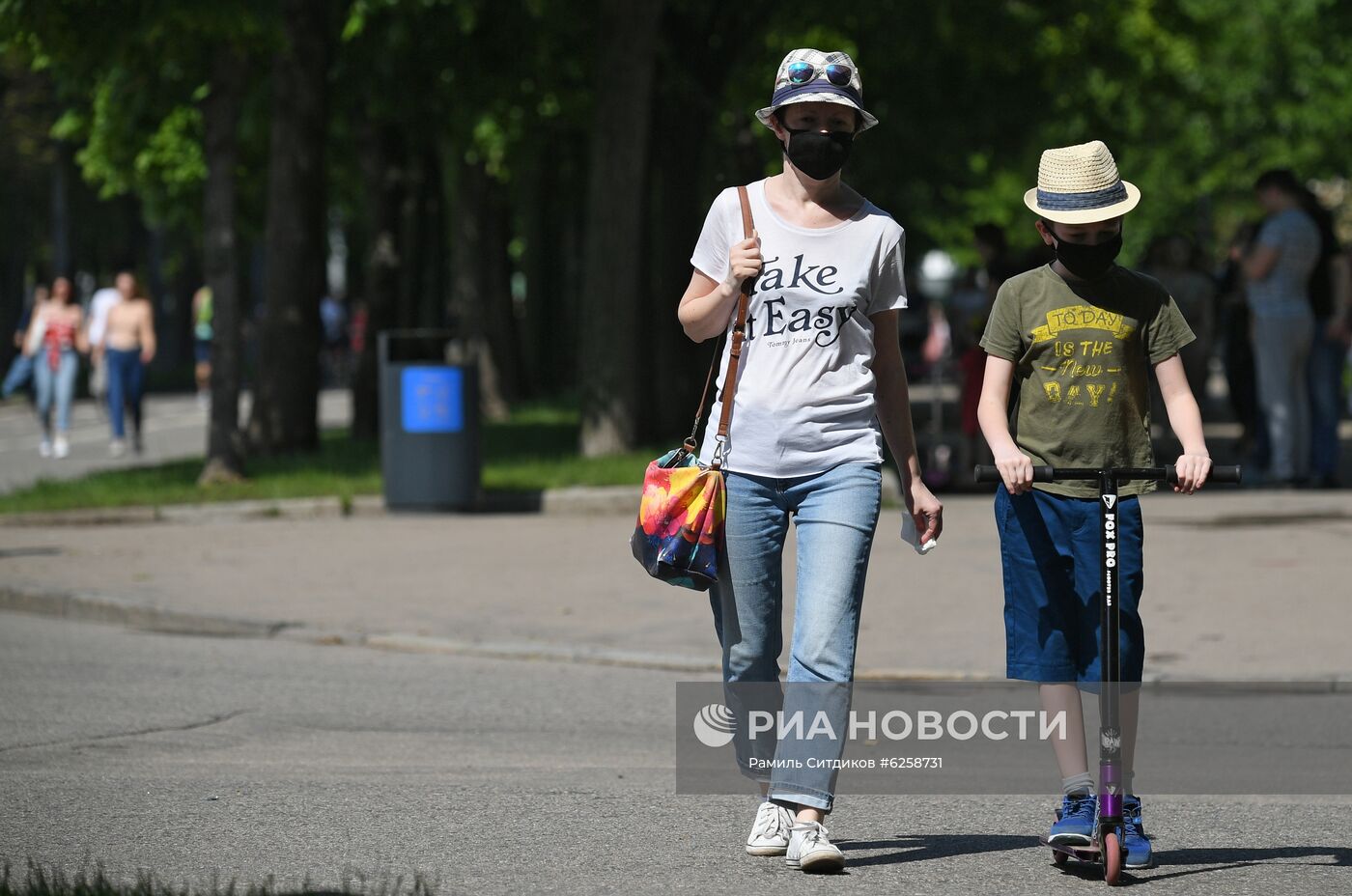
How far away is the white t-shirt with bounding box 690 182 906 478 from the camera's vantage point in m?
5.13

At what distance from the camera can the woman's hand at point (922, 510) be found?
5312 mm

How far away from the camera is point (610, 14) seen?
17750mm

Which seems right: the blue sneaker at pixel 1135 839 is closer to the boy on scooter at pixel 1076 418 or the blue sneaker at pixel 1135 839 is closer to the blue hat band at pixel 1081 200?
the boy on scooter at pixel 1076 418

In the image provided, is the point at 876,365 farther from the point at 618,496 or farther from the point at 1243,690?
the point at 618,496

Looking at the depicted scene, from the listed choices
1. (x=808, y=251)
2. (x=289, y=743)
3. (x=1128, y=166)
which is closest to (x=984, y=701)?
(x=289, y=743)

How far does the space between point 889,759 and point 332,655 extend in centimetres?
329

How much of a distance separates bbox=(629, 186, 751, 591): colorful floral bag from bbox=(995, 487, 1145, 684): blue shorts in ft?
2.38

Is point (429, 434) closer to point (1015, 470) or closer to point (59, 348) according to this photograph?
point (59, 348)

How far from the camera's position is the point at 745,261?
506 centimetres

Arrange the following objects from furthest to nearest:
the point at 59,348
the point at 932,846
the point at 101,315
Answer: the point at 59,348 < the point at 101,315 < the point at 932,846

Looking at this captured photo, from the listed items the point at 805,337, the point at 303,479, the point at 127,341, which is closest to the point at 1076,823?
the point at 805,337

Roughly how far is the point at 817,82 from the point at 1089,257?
0.79m

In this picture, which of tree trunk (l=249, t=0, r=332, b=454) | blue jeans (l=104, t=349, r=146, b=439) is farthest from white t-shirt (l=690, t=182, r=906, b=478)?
blue jeans (l=104, t=349, r=146, b=439)

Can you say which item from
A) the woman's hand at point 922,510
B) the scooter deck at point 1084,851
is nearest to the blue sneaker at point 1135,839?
the scooter deck at point 1084,851
